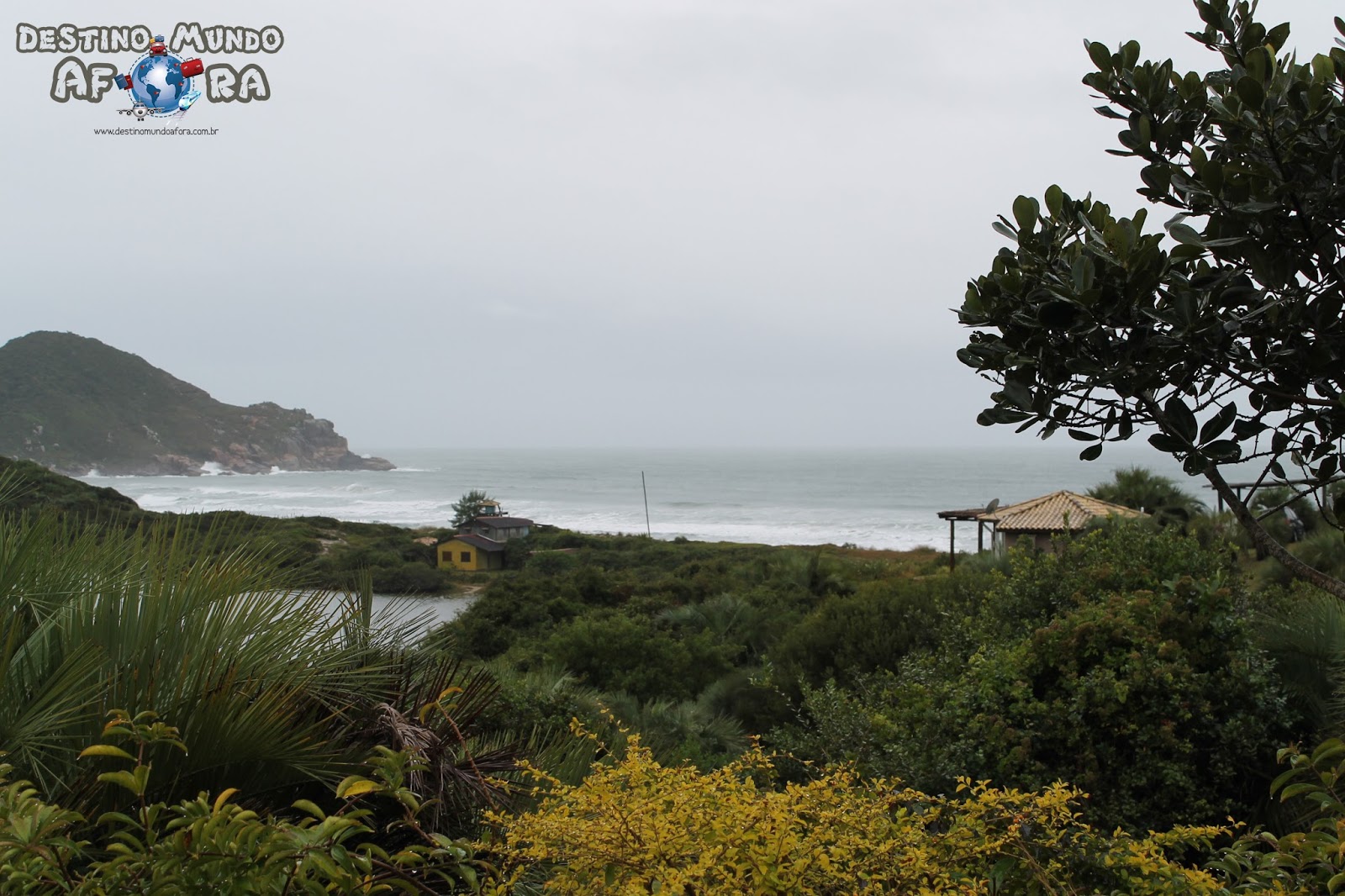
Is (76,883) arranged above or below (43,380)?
below

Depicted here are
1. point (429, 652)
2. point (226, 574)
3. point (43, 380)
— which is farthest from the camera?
point (43, 380)

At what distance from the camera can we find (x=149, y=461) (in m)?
65.2

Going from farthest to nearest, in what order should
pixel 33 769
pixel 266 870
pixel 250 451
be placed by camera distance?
pixel 250 451, pixel 33 769, pixel 266 870

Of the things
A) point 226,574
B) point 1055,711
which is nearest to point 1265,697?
point 1055,711

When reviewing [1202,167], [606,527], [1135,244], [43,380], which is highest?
[43,380]

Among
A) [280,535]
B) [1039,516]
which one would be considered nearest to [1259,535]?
[280,535]

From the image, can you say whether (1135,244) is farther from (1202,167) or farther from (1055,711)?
(1055,711)

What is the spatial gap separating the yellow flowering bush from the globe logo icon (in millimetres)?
14153

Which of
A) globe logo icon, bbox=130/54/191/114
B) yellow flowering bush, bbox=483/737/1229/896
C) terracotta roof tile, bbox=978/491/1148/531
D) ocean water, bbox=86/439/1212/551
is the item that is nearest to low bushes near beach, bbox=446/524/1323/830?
yellow flowering bush, bbox=483/737/1229/896

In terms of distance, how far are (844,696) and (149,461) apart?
7011cm

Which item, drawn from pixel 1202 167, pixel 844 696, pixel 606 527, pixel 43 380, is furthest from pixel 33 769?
pixel 606 527

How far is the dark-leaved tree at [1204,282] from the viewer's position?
69.8 inches

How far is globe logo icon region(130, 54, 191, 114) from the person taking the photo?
516 inches

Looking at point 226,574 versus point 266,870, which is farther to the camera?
point 226,574
